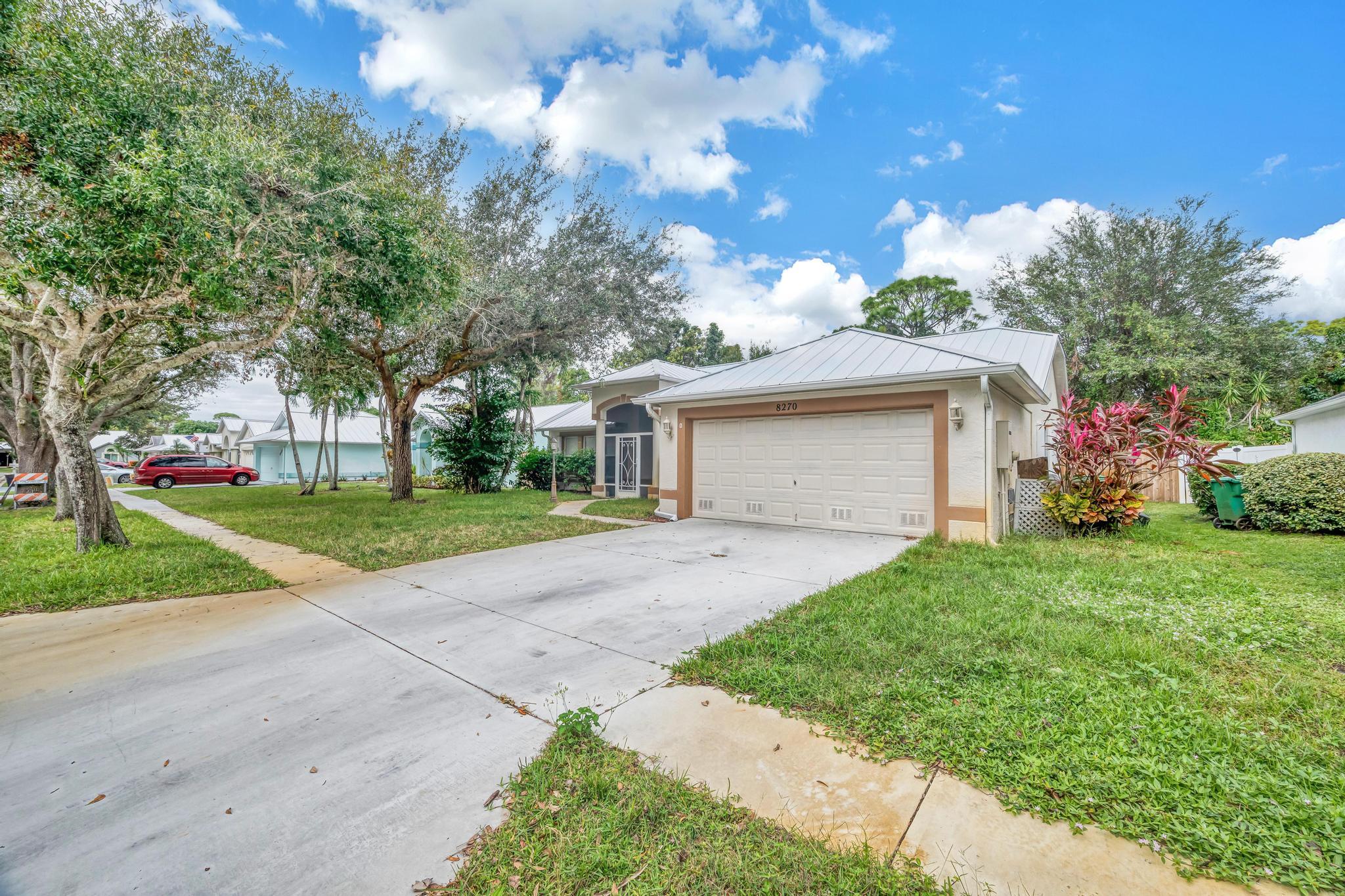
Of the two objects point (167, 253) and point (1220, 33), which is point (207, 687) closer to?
point (167, 253)

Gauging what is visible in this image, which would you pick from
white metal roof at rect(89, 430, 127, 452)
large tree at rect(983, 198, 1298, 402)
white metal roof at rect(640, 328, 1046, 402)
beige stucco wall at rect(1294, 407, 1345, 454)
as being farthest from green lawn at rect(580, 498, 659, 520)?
white metal roof at rect(89, 430, 127, 452)

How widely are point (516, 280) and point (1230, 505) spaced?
48.4 feet

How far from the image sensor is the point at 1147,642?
12.0 feet

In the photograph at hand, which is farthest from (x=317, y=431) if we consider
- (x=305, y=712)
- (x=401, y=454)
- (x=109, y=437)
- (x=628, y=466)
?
(x=305, y=712)

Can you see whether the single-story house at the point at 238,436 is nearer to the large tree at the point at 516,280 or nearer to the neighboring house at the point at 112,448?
the neighboring house at the point at 112,448

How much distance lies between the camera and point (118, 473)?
3169 cm

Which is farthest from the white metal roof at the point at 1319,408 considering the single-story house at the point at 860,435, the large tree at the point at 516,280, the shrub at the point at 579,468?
the shrub at the point at 579,468

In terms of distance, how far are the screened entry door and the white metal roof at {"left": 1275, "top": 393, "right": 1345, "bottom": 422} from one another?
51.1ft

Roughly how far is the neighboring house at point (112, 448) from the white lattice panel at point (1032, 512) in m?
50.9

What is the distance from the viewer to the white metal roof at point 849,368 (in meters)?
7.75

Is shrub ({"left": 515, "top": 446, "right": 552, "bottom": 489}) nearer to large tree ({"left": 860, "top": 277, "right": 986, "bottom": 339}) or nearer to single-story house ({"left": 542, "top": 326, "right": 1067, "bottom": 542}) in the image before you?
single-story house ({"left": 542, "top": 326, "right": 1067, "bottom": 542})

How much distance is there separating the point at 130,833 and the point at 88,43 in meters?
8.83

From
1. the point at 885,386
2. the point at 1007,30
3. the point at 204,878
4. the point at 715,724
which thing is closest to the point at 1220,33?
the point at 1007,30

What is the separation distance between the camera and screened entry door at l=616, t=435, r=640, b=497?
15766 millimetres
